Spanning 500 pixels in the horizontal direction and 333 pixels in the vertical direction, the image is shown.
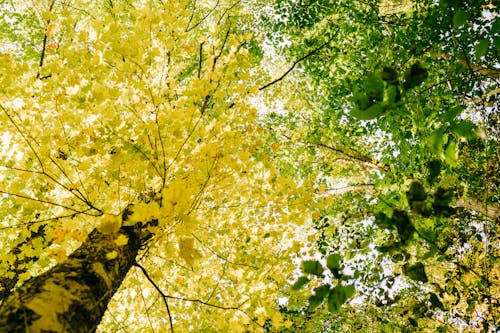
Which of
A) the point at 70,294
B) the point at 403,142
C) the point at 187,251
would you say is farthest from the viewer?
the point at 403,142

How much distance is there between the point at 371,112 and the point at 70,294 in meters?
1.90

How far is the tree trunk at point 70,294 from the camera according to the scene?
145 centimetres

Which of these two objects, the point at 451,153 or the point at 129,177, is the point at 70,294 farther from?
the point at 451,153

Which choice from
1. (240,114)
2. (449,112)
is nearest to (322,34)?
(240,114)

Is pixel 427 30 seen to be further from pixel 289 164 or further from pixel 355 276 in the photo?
pixel 355 276

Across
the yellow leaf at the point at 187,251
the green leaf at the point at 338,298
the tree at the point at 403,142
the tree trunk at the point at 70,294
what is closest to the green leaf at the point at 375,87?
the tree at the point at 403,142

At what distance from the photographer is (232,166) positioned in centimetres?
242

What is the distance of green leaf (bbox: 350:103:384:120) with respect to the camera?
827 mm

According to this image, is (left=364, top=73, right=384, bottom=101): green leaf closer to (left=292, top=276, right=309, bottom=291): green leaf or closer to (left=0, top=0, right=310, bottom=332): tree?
(left=292, top=276, right=309, bottom=291): green leaf

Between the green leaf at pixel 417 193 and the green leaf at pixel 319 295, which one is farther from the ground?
the green leaf at pixel 417 193

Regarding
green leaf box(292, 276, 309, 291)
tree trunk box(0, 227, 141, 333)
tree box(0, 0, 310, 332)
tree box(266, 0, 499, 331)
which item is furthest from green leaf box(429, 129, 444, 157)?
tree trunk box(0, 227, 141, 333)

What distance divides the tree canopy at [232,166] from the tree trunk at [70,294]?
0.04ft

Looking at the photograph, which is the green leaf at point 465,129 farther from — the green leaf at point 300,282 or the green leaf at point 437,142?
the green leaf at point 300,282

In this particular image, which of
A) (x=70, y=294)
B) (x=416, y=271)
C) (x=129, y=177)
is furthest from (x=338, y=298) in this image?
(x=129, y=177)
